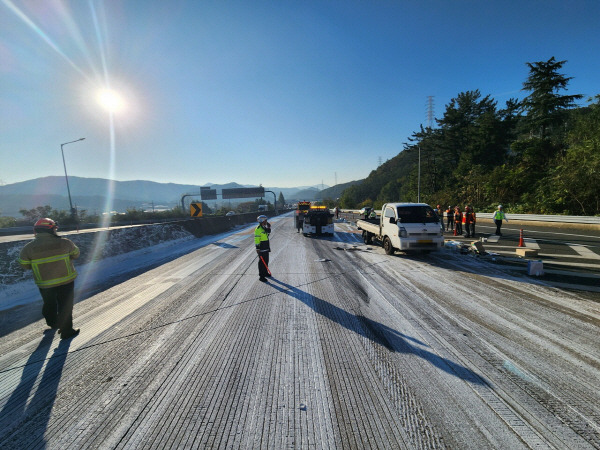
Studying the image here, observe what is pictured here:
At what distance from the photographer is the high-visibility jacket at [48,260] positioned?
166 inches

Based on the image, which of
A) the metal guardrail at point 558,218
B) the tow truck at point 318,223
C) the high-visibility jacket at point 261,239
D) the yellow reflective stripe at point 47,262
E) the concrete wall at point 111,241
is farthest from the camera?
the tow truck at point 318,223

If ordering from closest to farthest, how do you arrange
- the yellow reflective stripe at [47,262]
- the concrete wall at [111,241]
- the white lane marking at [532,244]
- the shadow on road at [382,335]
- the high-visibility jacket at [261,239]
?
the shadow on road at [382,335], the yellow reflective stripe at [47,262], the concrete wall at [111,241], the high-visibility jacket at [261,239], the white lane marking at [532,244]

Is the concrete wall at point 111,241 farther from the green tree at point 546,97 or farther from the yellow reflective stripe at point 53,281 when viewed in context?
the green tree at point 546,97

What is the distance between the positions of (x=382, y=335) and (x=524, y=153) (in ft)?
116

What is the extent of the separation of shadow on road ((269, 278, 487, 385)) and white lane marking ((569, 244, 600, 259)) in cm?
953

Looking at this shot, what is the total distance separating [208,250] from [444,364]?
36.1ft

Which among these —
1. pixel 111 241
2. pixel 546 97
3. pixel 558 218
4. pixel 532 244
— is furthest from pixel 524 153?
pixel 111 241

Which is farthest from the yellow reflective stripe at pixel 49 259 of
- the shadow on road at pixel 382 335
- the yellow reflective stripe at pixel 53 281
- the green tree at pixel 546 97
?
the green tree at pixel 546 97

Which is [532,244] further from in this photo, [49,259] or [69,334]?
[49,259]

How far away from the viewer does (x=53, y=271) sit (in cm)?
433

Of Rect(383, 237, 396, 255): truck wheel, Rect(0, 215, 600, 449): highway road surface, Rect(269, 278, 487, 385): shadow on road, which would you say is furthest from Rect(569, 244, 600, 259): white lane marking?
Rect(269, 278, 487, 385): shadow on road

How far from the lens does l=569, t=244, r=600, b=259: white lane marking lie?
909cm

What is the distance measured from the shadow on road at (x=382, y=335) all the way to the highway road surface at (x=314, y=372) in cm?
3

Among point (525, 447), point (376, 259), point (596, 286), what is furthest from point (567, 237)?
point (525, 447)
